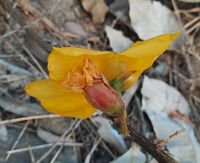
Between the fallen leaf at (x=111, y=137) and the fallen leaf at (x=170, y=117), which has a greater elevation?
the fallen leaf at (x=111, y=137)

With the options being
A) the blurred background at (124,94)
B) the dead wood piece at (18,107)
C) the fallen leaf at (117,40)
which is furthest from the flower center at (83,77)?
the fallen leaf at (117,40)

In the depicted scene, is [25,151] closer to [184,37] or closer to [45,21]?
[45,21]

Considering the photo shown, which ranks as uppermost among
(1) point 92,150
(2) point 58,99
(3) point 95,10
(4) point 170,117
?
(2) point 58,99

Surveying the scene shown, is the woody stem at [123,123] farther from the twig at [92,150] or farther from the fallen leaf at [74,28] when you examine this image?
the fallen leaf at [74,28]

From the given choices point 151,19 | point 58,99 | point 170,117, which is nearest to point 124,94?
point 170,117

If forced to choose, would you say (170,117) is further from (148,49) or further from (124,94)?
(148,49)

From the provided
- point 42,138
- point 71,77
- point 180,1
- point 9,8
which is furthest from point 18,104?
point 180,1

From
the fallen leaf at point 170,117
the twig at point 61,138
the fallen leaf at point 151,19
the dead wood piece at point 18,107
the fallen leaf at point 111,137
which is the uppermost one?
the dead wood piece at point 18,107
